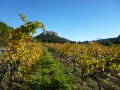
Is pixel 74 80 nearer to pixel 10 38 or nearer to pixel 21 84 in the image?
pixel 21 84

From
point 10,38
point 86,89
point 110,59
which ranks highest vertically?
point 10,38

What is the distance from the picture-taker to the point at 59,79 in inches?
900

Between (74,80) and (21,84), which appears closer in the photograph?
(21,84)

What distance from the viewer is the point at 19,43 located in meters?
16.6

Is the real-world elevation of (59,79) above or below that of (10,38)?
below

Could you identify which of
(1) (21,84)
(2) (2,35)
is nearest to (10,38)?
(1) (21,84)

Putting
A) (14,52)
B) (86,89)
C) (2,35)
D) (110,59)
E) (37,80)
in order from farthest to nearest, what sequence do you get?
(2,35)
(37,80)
(86,89)
(14,52)
(110,59)

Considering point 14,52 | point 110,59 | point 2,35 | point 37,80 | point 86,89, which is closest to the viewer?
point 110,59

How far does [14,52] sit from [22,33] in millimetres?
1341

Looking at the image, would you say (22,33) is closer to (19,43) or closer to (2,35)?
(19,43)

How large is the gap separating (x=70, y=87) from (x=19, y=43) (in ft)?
19.5

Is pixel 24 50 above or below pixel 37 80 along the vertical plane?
above

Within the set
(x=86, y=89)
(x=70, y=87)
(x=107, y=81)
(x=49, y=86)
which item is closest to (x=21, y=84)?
(x=49, y=86)

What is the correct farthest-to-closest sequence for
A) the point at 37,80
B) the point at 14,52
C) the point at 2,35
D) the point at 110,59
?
the point at 2,35 → the point at 37,80 → the point at 14,52 → the point at 110,59
